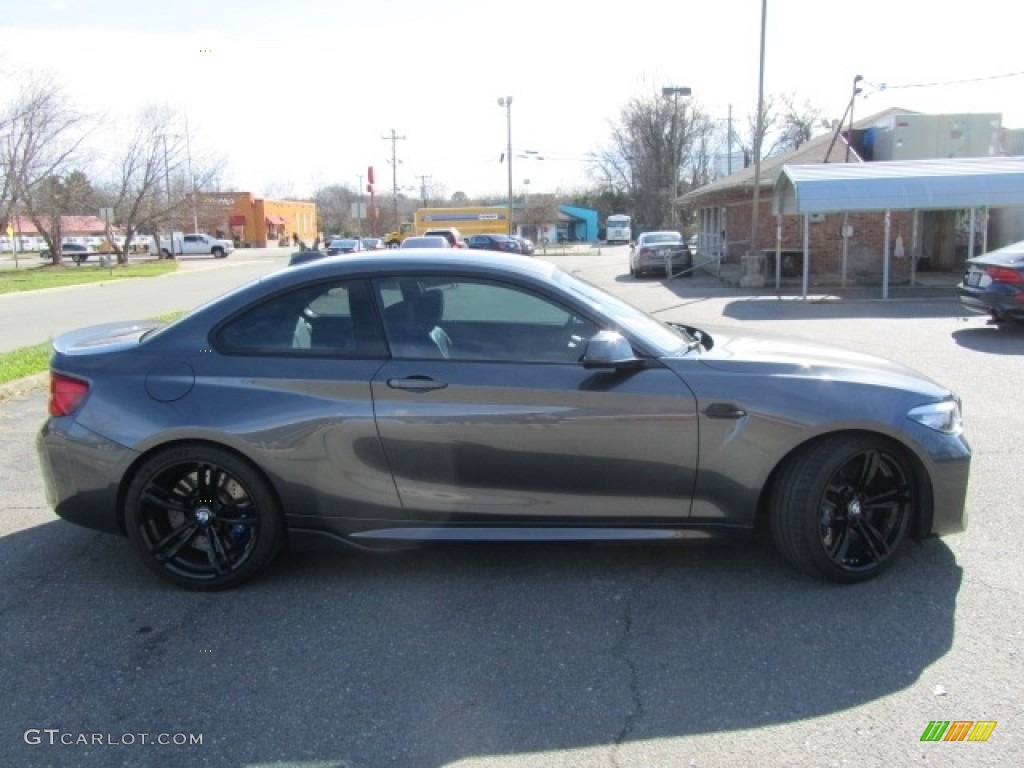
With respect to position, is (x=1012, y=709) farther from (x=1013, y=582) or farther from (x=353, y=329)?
(x=353, y=329)

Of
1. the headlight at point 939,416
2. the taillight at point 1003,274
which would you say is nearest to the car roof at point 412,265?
the headlight at point 939,416

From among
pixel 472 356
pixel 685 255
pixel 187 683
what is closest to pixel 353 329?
pixel 472 356

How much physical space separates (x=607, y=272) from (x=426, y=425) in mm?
31521

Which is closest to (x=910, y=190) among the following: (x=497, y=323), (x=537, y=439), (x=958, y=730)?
(x=497, y=323)

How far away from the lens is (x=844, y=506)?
387 cm

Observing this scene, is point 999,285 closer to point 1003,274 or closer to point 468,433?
point 1003,274

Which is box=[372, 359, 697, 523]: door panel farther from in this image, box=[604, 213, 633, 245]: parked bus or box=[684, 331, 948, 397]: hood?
box=[604, 213, 633, 245]: parked bus

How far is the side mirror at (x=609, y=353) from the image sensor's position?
12.1 ft

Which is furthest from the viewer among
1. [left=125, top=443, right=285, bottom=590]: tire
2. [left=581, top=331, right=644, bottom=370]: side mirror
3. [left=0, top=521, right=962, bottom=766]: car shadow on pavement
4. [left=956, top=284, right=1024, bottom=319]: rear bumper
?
[left=956, top=284, right=1024, bottom=319]: rear bumper

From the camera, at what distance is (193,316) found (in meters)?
4.14

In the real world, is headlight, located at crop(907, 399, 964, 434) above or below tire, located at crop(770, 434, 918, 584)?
above

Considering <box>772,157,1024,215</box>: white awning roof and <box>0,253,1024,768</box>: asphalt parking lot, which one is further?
<box>772,157,1024,215</box>: white awning roof

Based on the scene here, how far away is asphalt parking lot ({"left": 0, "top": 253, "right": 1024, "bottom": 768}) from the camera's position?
2.84 metres

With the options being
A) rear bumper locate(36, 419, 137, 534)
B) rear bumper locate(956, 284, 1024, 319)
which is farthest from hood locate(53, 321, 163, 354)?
rear bumper locate(956, 284, 1024, 319)
